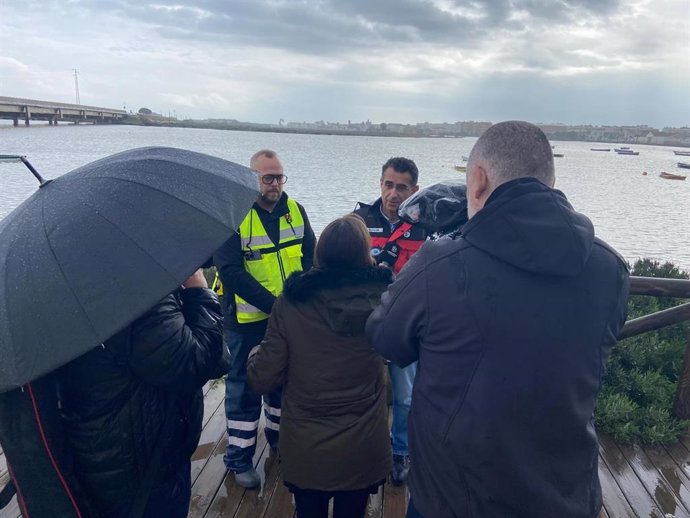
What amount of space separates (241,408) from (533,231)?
7.29 feet

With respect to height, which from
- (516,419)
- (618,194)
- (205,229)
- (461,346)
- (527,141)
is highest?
(527,141)

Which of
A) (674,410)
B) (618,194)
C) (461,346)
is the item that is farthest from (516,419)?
(618,194)

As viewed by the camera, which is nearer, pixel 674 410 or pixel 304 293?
pixel 304 293

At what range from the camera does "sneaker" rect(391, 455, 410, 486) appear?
114 inches

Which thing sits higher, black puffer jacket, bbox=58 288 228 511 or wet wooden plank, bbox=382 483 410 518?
black puffer jacket, bbox=58 288 228 511

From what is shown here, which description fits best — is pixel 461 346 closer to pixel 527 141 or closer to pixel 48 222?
pixel 527 141

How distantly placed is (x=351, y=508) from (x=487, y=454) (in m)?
1.10

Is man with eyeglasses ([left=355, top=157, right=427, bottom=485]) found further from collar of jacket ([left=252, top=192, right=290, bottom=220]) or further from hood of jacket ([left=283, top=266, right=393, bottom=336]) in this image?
hood of jacket ([left=283, top=266, right=393, bottom=336])

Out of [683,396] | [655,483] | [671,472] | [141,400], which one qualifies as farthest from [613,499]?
[141,400]

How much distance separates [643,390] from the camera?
4.18 meters

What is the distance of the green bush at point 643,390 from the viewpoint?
3523 mm

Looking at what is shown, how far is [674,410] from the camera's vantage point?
3.77 metres

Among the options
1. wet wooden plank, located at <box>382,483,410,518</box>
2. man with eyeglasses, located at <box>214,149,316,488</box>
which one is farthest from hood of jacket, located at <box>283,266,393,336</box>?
wet wooden plank, located at <box>382,483,410,518</box>

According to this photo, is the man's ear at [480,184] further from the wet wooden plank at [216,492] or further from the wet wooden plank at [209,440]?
the wet wooden plank at [209,440]
